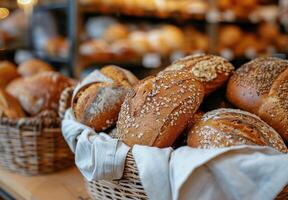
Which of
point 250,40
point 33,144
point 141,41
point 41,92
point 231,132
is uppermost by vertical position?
point 231,132

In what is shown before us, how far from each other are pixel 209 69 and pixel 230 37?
2822mm

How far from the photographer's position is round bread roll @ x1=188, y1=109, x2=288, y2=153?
642mm

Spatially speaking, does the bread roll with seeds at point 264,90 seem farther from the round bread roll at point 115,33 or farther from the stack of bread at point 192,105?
the round bread roll at point 115,33

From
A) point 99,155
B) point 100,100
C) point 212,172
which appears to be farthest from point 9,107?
point 212,172

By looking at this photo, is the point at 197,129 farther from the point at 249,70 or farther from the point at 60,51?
the point at 60,51

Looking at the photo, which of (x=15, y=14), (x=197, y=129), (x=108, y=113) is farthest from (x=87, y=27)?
(x=197, y=129)

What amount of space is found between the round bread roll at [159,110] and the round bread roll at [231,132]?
0.14ft

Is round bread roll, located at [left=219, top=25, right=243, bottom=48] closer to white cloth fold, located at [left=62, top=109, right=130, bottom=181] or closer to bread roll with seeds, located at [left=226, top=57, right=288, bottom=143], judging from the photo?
bread roll with seeds, located at [left=226, top=57, right=288, bottom=143]

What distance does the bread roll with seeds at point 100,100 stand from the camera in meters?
0.83

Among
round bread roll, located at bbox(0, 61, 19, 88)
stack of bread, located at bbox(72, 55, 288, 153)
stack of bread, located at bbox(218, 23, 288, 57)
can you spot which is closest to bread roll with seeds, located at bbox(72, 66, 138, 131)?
stack of bread, located at bbox(72, 55, 288, 153)

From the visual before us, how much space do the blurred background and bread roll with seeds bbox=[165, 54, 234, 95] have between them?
1607 mm

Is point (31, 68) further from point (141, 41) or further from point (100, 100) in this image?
point (141, 41)

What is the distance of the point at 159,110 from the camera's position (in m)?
0.71

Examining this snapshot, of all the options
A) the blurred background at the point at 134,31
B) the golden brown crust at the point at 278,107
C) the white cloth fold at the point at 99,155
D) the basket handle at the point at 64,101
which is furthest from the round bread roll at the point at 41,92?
the blurred background at the point at 134,31
